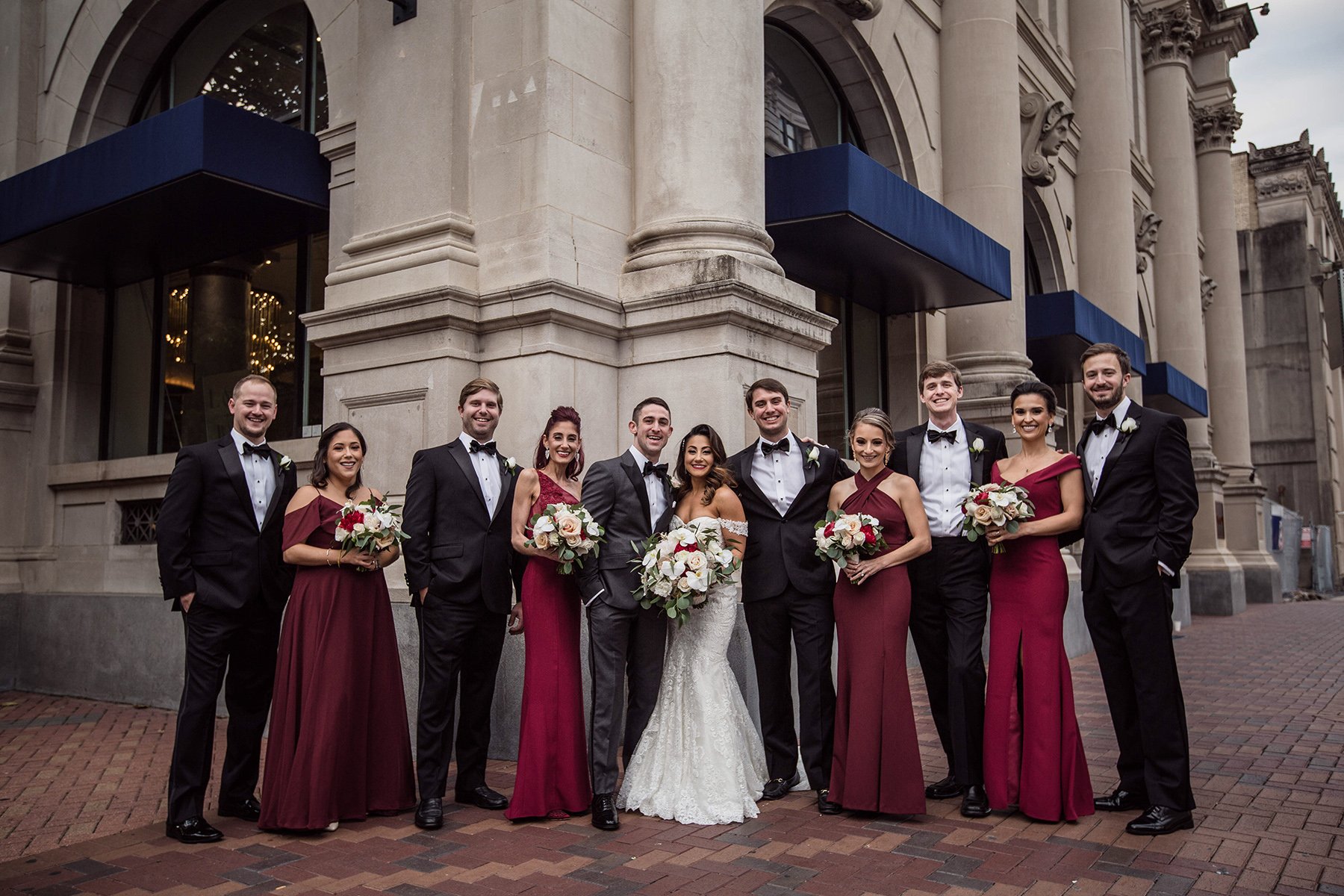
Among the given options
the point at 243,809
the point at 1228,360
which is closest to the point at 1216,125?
the point at 1228,360

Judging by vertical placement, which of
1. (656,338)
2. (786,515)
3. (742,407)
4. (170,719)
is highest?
(656,338)

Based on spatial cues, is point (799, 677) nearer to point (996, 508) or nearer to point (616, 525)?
point (616, 525)

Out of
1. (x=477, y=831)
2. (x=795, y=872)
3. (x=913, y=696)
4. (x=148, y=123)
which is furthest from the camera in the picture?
(x=913, y=696)

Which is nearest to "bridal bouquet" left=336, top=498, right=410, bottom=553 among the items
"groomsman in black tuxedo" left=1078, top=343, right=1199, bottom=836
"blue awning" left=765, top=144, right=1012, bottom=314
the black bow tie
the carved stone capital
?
"groomsman in black tuxedo" left=1078, top=343, right=1199, bottom=836

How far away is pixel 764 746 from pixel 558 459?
82.7 inches

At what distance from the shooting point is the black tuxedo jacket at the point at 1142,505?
213 inches

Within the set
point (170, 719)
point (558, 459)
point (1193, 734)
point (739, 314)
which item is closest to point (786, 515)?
point (558, 459)

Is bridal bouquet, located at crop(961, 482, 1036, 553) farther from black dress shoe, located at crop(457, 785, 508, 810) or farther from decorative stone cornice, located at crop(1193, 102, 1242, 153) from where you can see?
decorative stone cornice, located at crop(1193, 102, 1242, 153)

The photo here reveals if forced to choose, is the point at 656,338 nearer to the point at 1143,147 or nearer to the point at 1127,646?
the point at 1127,646

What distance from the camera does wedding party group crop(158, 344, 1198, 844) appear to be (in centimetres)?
546

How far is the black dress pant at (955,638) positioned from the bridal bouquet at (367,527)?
2879mm

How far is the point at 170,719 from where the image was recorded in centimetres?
905

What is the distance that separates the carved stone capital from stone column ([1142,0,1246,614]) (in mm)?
17

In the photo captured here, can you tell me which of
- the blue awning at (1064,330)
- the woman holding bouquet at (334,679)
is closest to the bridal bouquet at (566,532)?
the woman holding bouquet at (334,679)
